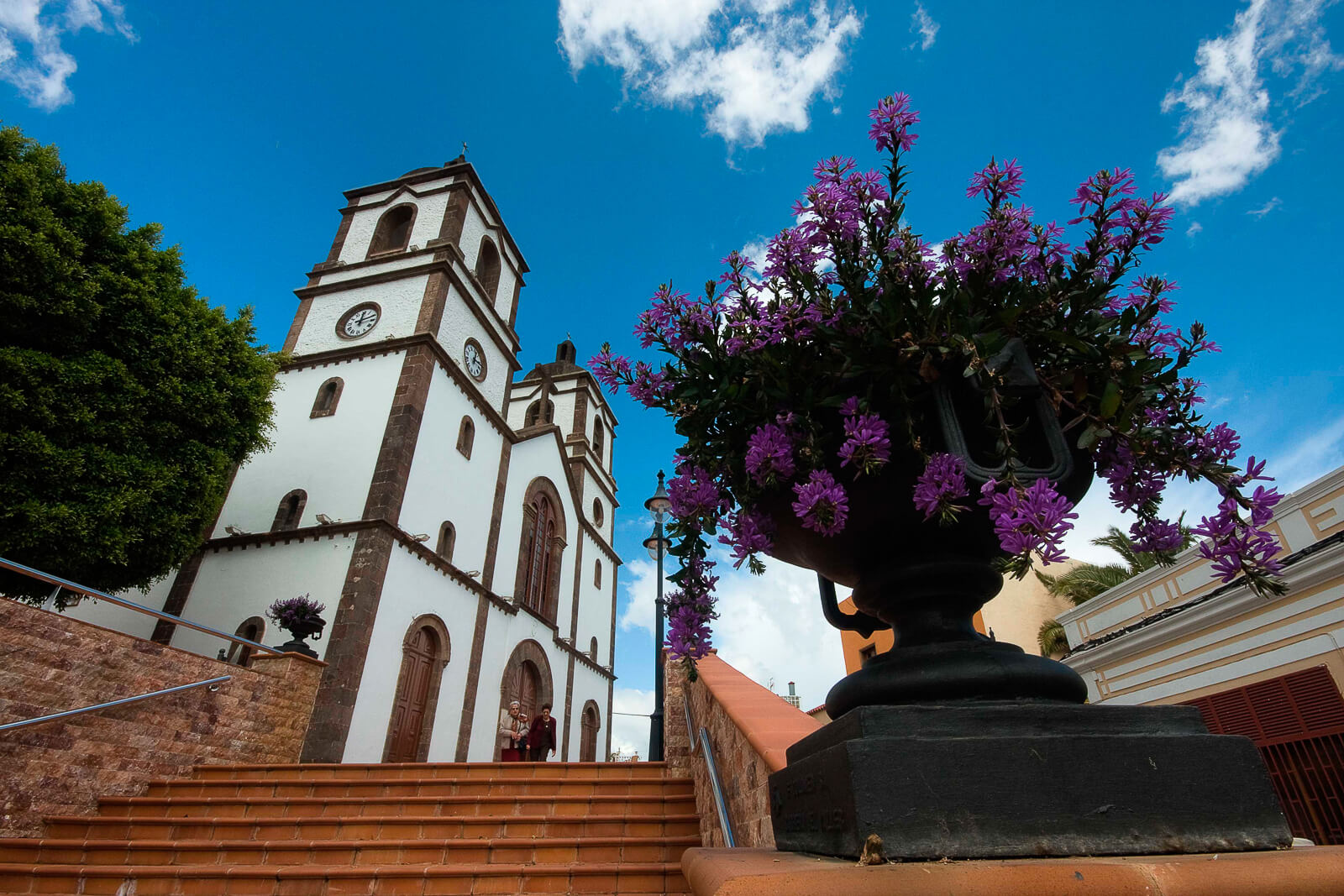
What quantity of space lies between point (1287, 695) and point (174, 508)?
15.2 meters

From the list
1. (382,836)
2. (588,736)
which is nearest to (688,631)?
(382,836)

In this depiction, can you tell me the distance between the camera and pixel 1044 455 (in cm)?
135

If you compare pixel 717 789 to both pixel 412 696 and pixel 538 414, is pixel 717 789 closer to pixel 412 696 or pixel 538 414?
pixel 412 696

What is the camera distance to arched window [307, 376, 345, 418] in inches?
569

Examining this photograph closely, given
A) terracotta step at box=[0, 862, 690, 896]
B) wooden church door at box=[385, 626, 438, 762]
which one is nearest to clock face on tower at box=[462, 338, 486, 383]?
wooden church door at box=[385, 626, 438, 762]

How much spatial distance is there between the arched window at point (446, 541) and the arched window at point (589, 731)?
8.76 metres

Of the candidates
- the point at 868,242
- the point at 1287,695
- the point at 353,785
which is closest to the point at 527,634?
the point at 353,785

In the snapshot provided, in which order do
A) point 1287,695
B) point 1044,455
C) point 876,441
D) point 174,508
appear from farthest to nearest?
point 174,508 < point 1287,695 < point 1044,455 < point 876,441

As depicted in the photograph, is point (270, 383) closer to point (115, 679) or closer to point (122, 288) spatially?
point (122, 288)

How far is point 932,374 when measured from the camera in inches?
50.2

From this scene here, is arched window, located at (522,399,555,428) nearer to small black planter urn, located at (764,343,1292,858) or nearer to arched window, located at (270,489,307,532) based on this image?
arched window, located at (270,489,307,532)

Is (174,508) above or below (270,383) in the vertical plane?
below

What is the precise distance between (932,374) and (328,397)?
15.8 meters

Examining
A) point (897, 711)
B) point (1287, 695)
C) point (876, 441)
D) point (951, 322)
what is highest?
Answer: point (1287, 695)
